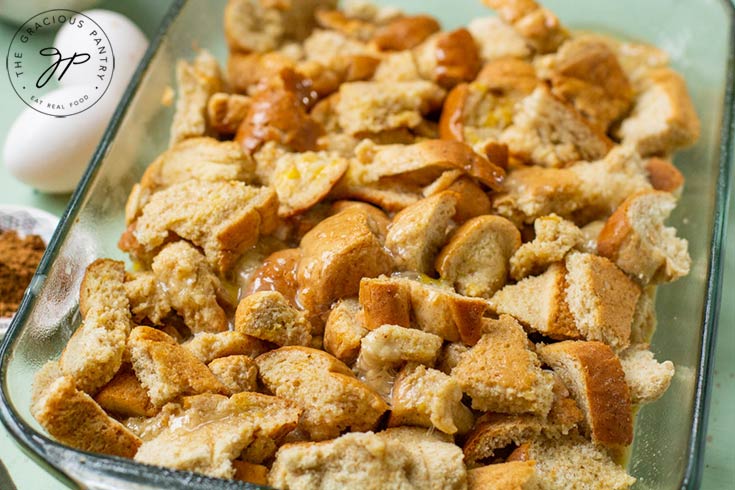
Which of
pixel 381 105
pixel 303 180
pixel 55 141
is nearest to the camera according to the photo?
pixel 303 180

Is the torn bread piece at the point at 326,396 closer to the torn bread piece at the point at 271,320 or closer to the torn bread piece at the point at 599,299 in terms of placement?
the torn bread piece at the point at 271,320

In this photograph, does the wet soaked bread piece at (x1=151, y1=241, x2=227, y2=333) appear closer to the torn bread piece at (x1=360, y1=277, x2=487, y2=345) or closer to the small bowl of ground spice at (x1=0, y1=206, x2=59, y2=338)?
the torn bread piece at (x1=360, y1=277, x2=487, y2=345)

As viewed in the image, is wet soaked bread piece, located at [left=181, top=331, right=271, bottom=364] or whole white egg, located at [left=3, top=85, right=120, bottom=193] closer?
wet soaked bread piece, located at [left=181, top=331, right=271, bottom=364]

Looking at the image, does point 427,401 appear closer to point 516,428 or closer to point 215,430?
point 516,428

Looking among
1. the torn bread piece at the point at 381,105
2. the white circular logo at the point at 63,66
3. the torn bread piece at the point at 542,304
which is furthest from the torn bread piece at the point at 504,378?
the white circular logo at the point at 63,66

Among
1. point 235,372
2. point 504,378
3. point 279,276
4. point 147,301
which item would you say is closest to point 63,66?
point 147,301

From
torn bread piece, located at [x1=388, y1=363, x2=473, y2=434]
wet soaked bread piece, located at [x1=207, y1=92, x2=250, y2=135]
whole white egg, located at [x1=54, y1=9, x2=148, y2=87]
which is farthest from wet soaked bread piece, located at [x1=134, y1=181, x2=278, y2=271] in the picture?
whole white egg, located at [x1=54, y1=9, x2=148, y2=87]

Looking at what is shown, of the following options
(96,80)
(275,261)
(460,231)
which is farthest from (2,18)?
(460,231)
